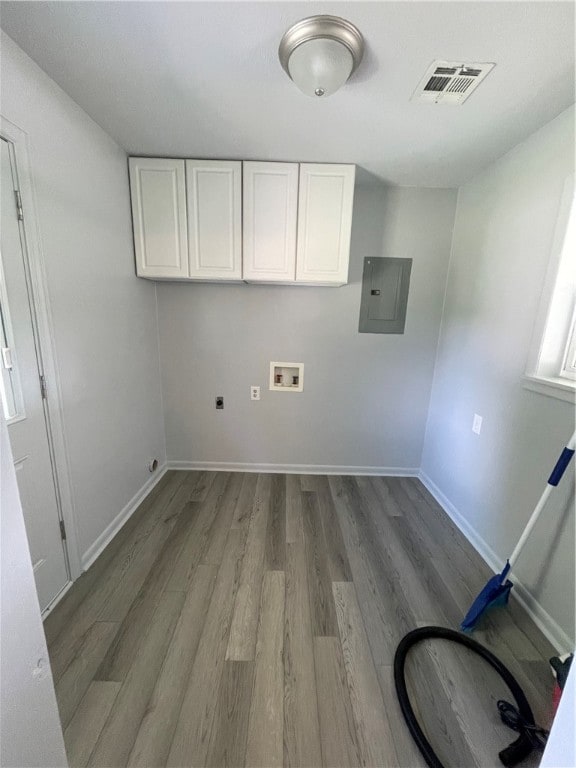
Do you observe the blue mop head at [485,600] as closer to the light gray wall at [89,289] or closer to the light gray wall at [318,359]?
the light gray wall at [318,359]

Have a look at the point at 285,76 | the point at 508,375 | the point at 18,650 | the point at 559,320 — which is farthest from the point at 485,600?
the point at 285,76

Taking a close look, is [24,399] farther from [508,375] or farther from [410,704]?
[508,375]

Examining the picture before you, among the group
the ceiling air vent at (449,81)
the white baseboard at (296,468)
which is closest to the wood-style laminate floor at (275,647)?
the white baseboard at (296,468)

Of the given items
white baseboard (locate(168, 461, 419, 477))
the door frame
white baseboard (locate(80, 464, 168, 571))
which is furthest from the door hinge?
white baseboard (locate(168, 461, 419, 477))

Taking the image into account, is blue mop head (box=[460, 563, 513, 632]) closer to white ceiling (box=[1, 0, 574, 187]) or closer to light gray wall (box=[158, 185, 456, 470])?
light gray wall (box=[158, 185, 456, 470])

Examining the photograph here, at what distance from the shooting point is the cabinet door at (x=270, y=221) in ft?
6.42

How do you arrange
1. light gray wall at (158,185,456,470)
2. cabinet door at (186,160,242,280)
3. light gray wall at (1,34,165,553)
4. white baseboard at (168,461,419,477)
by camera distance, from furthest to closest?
white baseboard at (168,461,419,477) → light gray wall at (158,185,456,470) → cabinet door at (186,160,242,280) → light gray wall at (1,34,165,553)

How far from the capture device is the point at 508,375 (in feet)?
5.64

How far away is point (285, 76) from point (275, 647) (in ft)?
8.27

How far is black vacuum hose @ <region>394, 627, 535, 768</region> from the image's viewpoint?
98cm

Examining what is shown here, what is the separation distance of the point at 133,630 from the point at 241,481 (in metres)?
1.30

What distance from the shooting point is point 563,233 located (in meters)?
1.42

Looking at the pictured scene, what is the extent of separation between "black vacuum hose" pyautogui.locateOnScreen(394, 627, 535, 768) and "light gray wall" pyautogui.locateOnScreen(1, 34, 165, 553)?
68.1 inches

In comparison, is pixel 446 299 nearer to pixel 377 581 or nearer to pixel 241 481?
pixel 377 581
